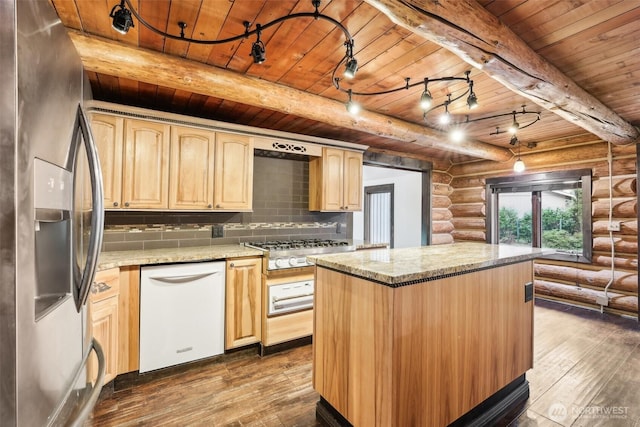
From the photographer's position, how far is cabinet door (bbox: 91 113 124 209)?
2.50 meters

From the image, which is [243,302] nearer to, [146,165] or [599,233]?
[146,165]

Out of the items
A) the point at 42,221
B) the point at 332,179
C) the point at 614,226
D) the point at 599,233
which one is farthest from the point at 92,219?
the point at 599,233

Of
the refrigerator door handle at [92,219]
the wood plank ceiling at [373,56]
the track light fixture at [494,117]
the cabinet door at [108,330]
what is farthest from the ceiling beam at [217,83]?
the cabinet door at [108,330]

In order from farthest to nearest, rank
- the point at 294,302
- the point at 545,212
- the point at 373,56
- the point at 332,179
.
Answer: the point at 545,212
the point at 332,179
the point at 294,302
the point at 373,56

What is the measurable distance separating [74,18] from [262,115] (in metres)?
1.75

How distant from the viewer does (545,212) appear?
4848mm

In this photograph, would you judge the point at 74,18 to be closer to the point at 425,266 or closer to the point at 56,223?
the point at 56,223

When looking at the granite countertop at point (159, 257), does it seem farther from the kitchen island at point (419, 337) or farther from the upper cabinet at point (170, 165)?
the kitchen island at point (419, 337)

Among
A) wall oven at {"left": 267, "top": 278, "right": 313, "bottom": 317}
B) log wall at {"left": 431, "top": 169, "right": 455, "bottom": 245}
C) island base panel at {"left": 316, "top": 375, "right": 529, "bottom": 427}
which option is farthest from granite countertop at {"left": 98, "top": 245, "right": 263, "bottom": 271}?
log wall at {"left": 431, "top": 169, "right": 455, "bottom": 245}

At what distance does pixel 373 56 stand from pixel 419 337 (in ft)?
6.17

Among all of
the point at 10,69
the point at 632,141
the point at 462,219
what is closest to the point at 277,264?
the point at 10,69

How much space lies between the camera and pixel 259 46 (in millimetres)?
1705

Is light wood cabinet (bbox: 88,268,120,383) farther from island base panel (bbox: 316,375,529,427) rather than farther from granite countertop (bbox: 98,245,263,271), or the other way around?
island base panel (bbox: 316,375,529,427)

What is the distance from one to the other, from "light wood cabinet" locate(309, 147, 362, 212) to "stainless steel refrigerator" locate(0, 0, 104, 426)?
2859mm
